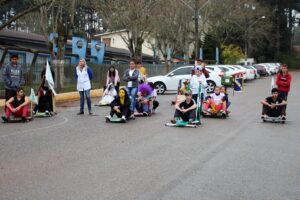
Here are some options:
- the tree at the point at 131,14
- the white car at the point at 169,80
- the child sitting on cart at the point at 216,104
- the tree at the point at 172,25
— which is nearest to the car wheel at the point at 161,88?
the white car at the point at 169,80

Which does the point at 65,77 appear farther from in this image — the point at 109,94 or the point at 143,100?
the point at 143,100

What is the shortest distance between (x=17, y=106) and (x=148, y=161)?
668 centimetres

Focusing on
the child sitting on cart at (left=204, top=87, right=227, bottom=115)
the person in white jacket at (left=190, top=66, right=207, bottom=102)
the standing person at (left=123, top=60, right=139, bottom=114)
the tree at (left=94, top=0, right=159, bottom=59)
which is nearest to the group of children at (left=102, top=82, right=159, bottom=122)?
the standing person at (left=123, top=60, right=139, bottom=114)

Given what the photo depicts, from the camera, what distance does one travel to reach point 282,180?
719cm

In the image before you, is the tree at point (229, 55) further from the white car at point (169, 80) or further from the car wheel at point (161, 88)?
the car wheel at point (161, 88)

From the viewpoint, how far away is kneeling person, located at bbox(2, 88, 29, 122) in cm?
1378

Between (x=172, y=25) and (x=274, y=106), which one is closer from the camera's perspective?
(x=274, y=106)

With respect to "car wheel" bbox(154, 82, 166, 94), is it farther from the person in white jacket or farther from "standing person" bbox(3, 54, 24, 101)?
"standing person" bbox(3, 54, 24, 101)

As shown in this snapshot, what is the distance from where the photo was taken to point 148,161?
835 centimetres

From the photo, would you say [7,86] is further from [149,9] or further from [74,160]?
[149,9]

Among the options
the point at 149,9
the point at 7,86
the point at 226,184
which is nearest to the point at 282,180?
the point at 226,184

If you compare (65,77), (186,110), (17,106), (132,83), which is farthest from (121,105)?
(65,77)

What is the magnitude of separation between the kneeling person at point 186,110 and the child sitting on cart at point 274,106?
219cm

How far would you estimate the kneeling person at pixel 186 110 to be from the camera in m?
13.4
